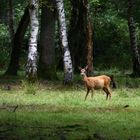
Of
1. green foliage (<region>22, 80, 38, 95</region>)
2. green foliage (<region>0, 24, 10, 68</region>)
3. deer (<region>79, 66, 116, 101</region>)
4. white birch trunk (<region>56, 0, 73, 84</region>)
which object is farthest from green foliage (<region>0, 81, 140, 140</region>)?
green foliage (<region>0, 24, 10, 68</region>)

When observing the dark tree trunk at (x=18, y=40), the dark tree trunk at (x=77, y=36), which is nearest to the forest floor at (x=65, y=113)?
the dark tree trunk at (x=18, y=40)

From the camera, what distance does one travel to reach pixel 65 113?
16.0 m

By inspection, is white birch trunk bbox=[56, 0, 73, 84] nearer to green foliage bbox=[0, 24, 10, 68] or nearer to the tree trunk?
the tree trunk

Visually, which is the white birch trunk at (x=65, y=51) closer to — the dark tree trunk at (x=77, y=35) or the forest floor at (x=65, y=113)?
the forest floor at (x=65, y=113)

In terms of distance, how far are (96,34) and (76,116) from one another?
97.0 ft

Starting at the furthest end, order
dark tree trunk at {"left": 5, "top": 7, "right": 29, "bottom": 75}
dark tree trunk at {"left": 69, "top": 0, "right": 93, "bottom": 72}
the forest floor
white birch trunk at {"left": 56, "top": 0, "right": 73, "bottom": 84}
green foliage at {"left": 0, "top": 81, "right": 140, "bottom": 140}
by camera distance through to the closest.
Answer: dark tree trunk at {"left": 69, "top": 0, "right": 93, "bottom": 72} < dark tree trunk at {"left": 5, "top": 7, "right": 29, "bottom": 75} < white birch trunk at {"left": 56, "top": 0, "right": 73, "bottom": 84} < green foliage at {"left": 0, "top": 81, "right": 140, "bottom": 140} < the forest floor

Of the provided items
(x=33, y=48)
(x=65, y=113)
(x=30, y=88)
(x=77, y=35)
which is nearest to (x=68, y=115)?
(x=65, y=113)

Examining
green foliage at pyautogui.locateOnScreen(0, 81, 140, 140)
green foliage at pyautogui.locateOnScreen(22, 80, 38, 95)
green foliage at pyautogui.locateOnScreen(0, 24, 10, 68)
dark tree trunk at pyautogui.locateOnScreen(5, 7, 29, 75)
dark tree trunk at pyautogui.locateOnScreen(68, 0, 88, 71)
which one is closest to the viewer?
green foliage at pyautogui.locateOnScreen(0, 81, 140, 140)

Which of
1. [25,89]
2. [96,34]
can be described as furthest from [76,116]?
[96,34]

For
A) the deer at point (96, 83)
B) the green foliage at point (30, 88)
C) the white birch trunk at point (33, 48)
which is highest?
the white birch trunk at point (33, 48)

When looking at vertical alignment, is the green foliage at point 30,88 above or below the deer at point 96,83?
below

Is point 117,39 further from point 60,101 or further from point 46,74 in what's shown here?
point 60,101

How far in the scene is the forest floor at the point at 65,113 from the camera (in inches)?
478

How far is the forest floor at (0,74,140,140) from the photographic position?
1213cm
